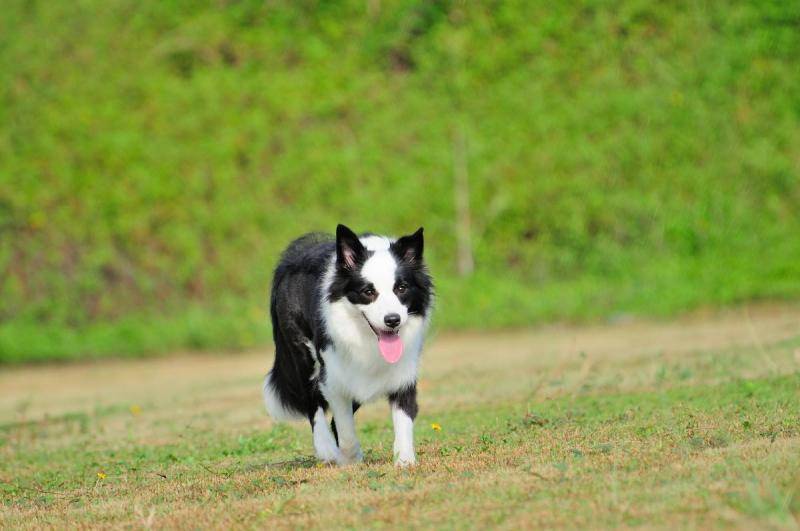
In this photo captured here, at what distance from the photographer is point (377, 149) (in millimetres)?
26766

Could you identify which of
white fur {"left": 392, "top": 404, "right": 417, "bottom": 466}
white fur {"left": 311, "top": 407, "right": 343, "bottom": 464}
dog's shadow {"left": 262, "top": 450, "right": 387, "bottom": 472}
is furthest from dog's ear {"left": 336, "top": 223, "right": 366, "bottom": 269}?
dog's shadow {"left": 262, "top": 450, "right": 387, "bottom": 472}

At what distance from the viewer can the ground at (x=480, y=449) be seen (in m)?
6.24

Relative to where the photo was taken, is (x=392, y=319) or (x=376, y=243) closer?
(x=392, y=319)

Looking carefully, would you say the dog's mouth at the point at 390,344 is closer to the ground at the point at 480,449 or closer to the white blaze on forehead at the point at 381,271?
the white blaze on forehead at the point at 381,271

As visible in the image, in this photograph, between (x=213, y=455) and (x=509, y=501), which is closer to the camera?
(x=509, y=501)

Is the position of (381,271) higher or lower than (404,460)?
higher

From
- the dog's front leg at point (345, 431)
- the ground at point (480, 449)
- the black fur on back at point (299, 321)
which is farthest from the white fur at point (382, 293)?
the ground at point (480, 449)

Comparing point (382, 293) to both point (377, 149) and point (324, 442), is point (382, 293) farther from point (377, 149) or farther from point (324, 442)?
point (377, 149)

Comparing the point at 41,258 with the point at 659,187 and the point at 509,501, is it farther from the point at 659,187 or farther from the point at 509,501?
the point at 509,501

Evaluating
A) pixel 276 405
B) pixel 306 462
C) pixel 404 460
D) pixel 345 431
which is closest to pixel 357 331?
pixel 345 431

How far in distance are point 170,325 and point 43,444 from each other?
1116cm

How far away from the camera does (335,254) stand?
889 cm

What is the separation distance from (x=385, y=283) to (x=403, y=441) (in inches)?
44.8

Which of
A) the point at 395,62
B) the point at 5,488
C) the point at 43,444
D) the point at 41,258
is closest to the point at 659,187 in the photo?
the point at 395,62
